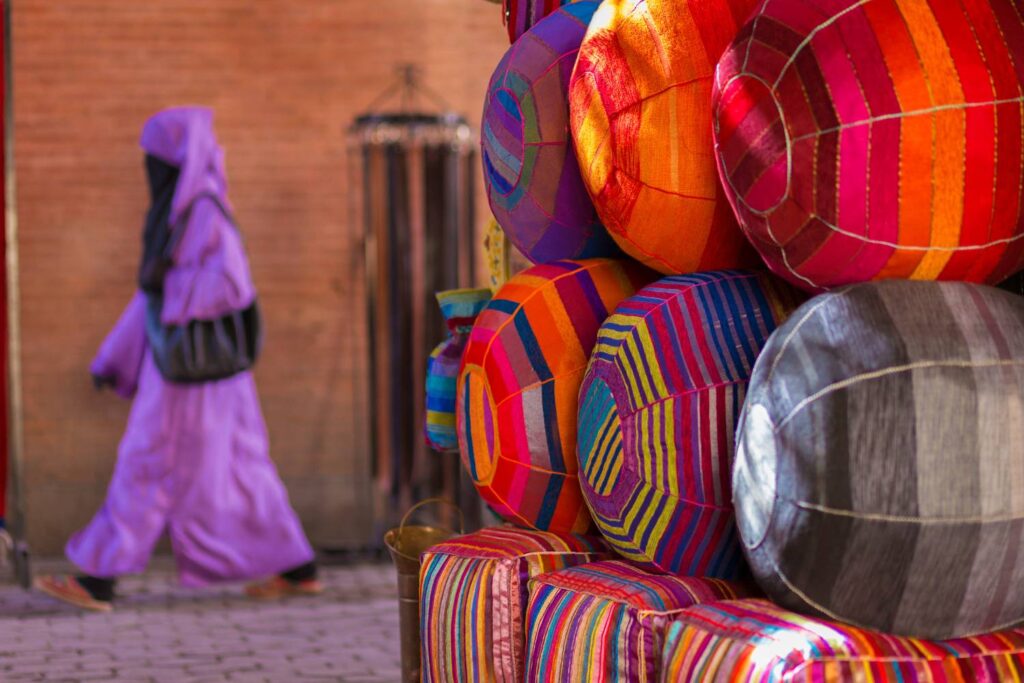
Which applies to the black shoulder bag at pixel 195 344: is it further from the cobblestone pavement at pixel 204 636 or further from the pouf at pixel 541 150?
the pouf at pixel 541 150

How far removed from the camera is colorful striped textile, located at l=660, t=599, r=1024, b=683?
1510mm

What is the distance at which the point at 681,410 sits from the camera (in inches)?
70.7

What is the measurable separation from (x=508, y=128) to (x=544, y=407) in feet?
1.46

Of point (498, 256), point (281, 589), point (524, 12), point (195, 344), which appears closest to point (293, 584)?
point (281, 589)

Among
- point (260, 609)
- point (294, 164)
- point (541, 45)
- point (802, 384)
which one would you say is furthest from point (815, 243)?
point (294, 164)

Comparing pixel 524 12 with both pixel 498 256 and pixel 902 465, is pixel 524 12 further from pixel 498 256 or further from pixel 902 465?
pixel 902 465

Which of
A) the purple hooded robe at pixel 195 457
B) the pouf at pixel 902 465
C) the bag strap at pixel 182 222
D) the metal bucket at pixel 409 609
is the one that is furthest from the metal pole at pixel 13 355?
the pouf at pixel 902 465

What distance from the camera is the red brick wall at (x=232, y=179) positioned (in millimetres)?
6500

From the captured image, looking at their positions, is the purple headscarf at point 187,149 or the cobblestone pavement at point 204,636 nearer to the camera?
the cobblestone pavement at point 204,636

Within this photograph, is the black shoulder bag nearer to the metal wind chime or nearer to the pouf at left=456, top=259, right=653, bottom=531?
the metal wind chime

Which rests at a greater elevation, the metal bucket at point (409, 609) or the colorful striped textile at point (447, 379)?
the colorful striped textile at point (447, 379)

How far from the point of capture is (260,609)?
518cm

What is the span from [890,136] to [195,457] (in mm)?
4077

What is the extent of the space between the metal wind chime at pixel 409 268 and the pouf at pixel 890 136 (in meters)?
4.30
